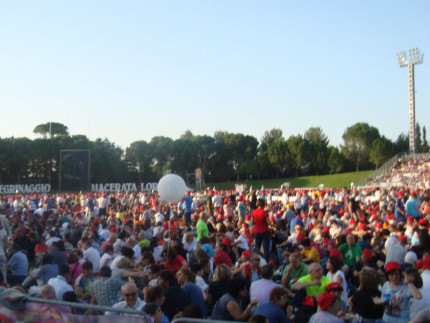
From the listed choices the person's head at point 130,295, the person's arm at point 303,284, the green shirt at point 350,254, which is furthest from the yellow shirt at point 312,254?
the person's head at point 130,295

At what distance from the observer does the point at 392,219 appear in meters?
12.6

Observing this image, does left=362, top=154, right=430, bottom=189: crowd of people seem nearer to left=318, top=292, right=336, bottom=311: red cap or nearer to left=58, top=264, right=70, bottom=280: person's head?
left=58, top=264, right=70, bottom=280: person's head

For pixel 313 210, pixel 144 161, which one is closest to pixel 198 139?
pixel 144 161

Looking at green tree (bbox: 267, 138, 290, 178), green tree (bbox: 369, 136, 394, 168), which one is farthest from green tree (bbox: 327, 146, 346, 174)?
green tree (bbox: 267, 138, 290, 178)

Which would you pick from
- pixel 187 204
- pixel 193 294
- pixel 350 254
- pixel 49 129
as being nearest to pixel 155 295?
pixel 193 294

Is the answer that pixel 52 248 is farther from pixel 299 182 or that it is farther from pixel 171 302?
pixel 299 182

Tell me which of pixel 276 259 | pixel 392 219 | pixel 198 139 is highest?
pixel 198 139

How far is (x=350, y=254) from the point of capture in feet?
28.5

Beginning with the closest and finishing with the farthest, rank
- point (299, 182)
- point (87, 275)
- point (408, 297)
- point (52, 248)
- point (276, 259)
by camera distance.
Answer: point (408, 297), point (87, 275), point (52, 248), point (276, 259), point (299, 182)

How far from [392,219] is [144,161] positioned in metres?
63.7

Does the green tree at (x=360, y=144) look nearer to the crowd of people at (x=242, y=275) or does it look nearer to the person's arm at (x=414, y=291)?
the crowd of people at (x=242, y=275)

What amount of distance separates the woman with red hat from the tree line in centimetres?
6257

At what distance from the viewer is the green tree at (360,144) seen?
7356cm

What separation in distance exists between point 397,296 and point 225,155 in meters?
73.0
